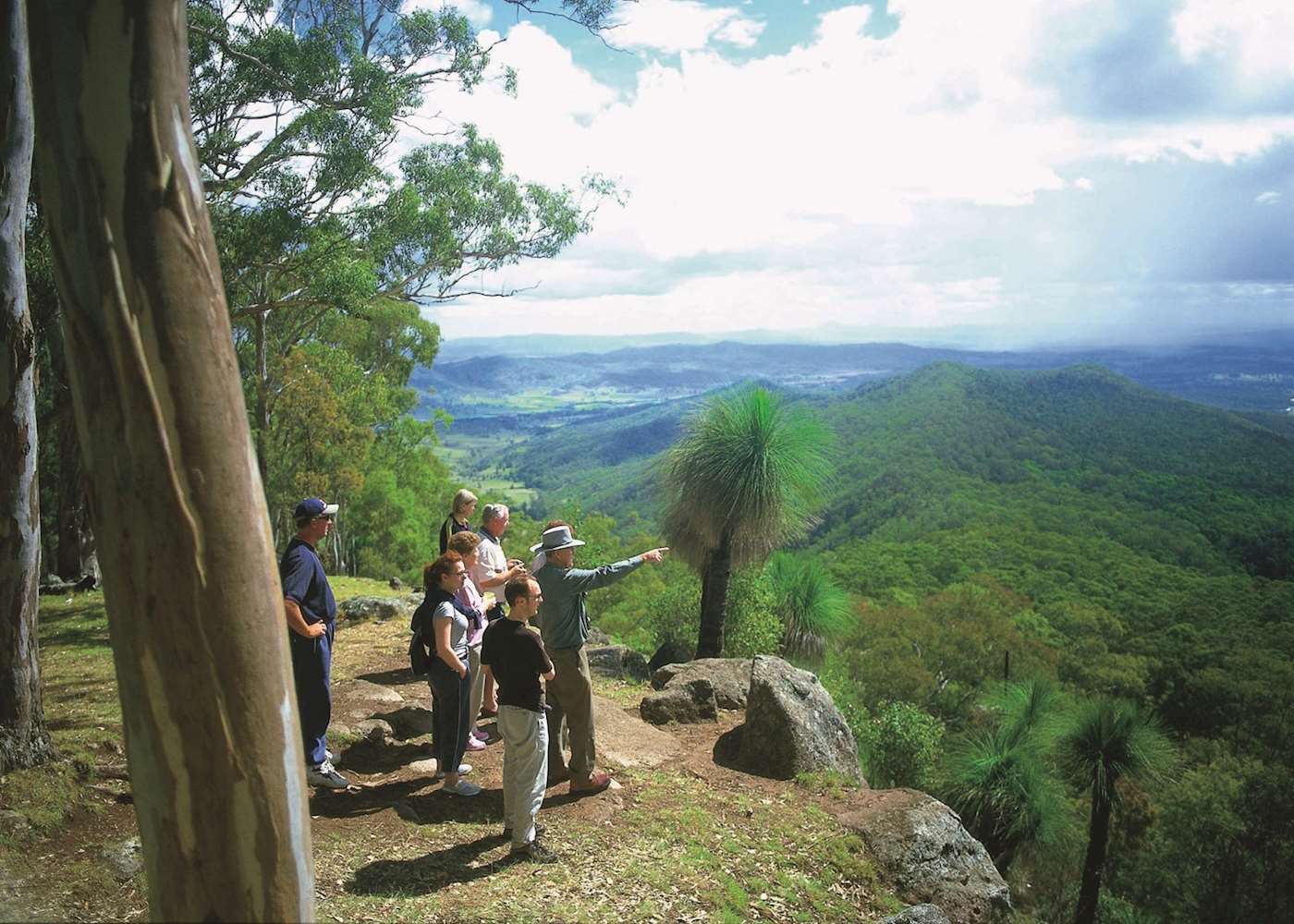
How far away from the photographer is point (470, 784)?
6719 mm

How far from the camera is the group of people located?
570 cm

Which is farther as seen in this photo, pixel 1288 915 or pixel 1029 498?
pixel 1029 498

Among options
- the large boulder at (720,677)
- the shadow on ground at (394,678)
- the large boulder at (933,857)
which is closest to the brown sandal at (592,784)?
the large boulder at (933,857)

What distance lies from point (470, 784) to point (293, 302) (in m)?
11.2

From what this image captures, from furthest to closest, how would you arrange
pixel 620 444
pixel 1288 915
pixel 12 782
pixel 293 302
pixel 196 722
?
pixel 620 444 < pixel 1288 915 < pixel 293 302 < pixel 12 782 < pixel 196 722

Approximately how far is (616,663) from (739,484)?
3527 mm

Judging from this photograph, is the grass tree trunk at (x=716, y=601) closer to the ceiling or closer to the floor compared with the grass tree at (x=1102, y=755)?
closer to the ceiling

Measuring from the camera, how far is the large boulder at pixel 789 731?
8766 millimetres

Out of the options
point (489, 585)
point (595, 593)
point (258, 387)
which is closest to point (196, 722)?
point (489, 585)

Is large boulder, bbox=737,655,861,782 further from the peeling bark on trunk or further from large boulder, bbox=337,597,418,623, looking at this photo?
the peeling bark on trunk

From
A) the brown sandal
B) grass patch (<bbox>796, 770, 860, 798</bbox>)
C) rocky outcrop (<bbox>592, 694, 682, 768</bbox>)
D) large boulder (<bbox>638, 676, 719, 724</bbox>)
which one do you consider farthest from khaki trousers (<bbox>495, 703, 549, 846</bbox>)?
large boulder (<bbox>638, 676, 719, 724</bbox>)

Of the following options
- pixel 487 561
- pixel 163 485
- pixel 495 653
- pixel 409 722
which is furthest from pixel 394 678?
pixel 163 485

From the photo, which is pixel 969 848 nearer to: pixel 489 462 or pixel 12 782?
pixel 12 782

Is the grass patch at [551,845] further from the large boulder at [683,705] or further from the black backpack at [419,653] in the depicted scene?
the large boulder at [683,705]
